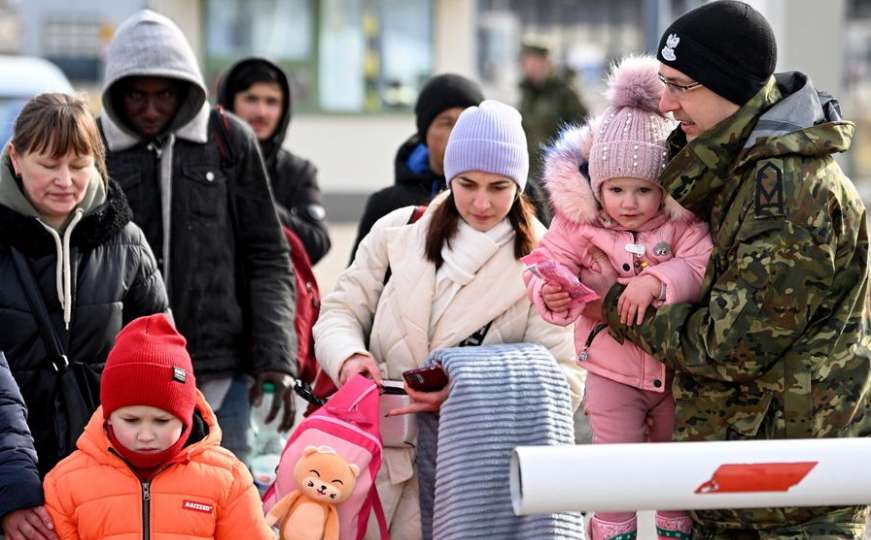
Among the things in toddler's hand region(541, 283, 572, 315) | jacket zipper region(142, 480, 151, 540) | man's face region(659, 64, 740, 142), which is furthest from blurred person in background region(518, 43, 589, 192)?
jacket zipper region(142, 480, 151, 540)

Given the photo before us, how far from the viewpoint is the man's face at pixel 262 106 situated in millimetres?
6891

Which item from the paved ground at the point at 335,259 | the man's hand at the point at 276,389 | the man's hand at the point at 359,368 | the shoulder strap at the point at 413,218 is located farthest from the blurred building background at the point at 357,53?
the man's hand at the point at 359,368

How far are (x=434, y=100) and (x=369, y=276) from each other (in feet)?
5.44

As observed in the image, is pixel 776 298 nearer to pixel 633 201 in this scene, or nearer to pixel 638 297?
pixel 638 297

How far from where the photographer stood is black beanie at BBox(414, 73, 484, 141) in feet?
19.8

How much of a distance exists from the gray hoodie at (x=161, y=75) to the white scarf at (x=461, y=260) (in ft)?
3.84

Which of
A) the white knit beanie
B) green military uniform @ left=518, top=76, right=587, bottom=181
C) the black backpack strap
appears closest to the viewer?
the white knit beanie

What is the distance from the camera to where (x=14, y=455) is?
3.86m

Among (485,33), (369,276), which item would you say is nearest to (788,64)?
(369,276)

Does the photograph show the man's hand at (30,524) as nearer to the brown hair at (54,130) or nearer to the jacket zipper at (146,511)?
the jacket zipper at (146,511)

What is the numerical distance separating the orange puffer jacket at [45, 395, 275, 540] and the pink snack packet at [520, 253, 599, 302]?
0.91 m

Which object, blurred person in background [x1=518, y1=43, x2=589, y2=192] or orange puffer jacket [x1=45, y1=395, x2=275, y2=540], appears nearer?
orange puffer jacket [x1=45, y1=395, x2=275, y2=540]

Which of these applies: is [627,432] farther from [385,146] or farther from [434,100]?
[385,146]

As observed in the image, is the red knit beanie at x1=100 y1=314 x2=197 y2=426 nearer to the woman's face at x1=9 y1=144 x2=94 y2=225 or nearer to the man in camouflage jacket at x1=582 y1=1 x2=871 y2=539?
the woman's face at x1=9 y1=144 x2=94 y2=225
